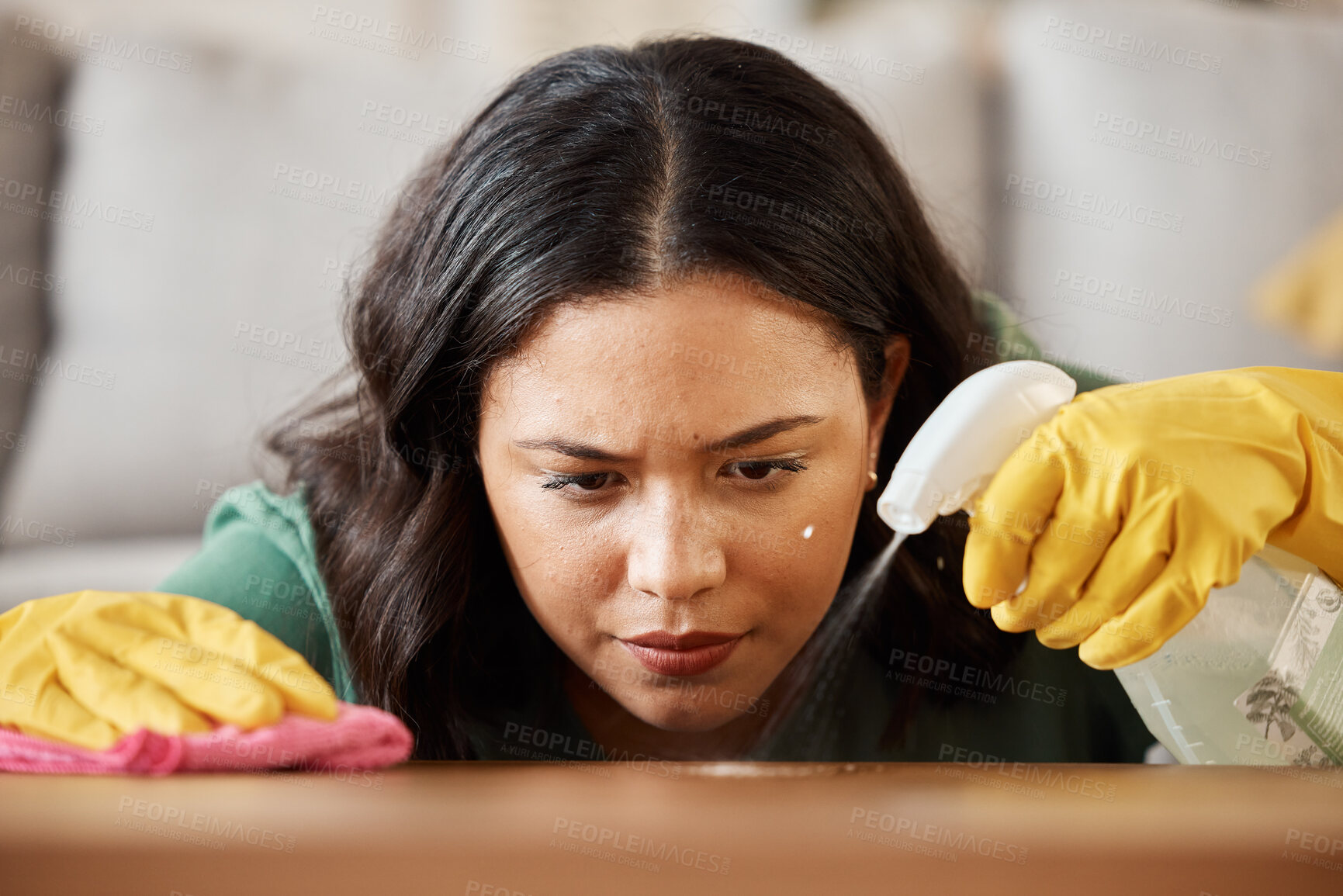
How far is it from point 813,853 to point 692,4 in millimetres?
1761

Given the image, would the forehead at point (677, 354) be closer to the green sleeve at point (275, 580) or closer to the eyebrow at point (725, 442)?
the eyebrow at point (725, 442)

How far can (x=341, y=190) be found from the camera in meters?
1.53

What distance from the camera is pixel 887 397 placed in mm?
799

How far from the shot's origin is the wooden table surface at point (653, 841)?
0.36 m

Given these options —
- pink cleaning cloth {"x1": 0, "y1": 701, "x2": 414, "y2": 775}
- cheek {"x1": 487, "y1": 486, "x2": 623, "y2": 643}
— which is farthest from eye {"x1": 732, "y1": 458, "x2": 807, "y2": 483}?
pink cleaning cloth {"x1": 0, "y1": 701, "x2": 414, "y2": 775}

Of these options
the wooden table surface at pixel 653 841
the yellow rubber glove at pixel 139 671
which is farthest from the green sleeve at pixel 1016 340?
the yellow rubber glove at pixel 139 671

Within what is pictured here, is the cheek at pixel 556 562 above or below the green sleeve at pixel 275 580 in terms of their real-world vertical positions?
above

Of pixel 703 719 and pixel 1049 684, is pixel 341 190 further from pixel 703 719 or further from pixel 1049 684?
pixel 1049 684

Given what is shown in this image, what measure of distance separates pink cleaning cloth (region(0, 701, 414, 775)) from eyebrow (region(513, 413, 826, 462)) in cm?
20

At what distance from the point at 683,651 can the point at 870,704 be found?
0.27 meters

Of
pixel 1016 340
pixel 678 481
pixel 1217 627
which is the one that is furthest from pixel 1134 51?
pixel 678 481

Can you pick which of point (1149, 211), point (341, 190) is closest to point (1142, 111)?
point (1149, 211)

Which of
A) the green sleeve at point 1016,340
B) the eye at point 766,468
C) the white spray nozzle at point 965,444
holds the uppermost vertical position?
the green sleeve at point 1016,340

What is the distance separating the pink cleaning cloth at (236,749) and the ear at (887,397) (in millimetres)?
405
